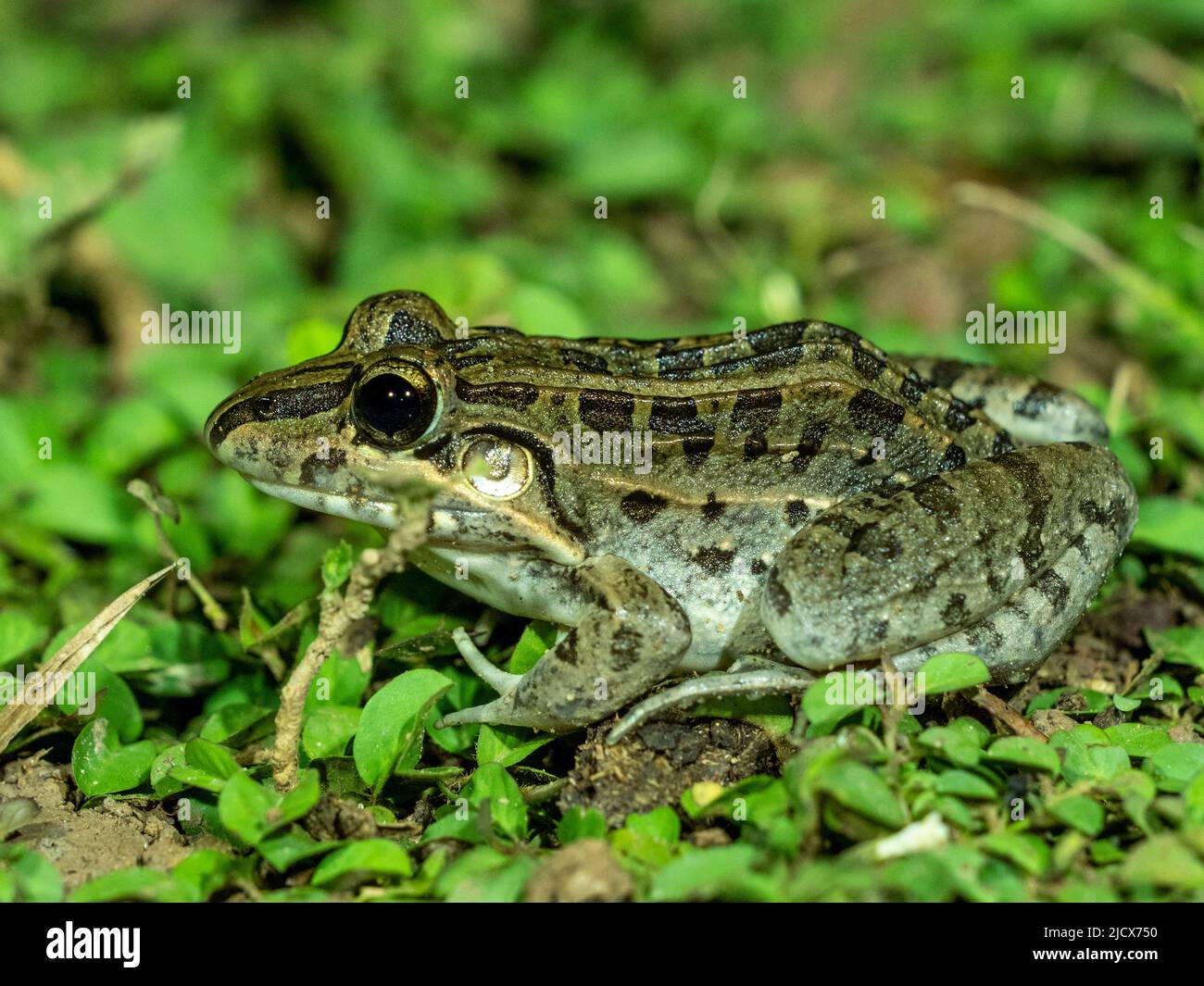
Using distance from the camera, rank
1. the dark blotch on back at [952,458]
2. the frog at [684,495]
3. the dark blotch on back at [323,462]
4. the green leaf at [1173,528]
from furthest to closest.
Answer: the green leaf at [1173,528] → the dark blotch on back at [952,458] → the dark blotch on back at [323,462] → the frog at [684,495]

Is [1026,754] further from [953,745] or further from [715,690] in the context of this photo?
[715,690]

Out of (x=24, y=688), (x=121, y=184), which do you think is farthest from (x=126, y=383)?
(x=24, y=688)

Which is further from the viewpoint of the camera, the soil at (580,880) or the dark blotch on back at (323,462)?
the dark blotch on back at (323,462)

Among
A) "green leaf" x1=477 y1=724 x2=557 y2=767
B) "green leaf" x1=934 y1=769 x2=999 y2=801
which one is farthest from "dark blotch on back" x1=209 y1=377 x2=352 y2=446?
"green leaf" x1=934 y1=769 x2=999 y2=801

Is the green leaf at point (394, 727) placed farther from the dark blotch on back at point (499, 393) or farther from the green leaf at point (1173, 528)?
the green leaf at point (1173, 528)

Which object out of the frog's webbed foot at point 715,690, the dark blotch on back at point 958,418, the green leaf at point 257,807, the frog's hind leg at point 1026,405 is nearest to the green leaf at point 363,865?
the green leaf at point 257,807
